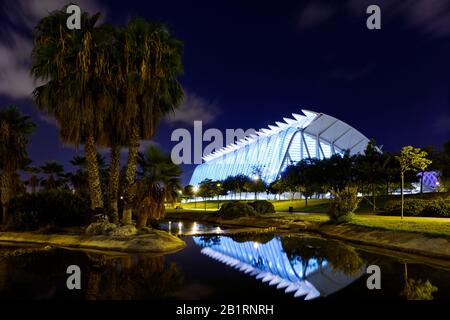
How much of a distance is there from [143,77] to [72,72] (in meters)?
3.68

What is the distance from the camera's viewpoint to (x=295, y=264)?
42.9 feet

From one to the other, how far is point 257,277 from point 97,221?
11702mm

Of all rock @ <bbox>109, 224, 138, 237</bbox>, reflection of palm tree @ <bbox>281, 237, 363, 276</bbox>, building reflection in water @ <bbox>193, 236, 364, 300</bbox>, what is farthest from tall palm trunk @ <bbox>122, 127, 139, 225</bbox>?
reflection of palm tree @ <bbox>281, 237, 363, 276</bbox>

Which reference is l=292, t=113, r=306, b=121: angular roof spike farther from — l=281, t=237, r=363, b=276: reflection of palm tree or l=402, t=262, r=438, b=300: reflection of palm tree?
l=402, t=262, r=438, b=300: reflection of palm tree

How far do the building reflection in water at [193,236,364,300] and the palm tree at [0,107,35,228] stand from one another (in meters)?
15.0

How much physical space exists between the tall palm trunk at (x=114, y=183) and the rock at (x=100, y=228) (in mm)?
1515

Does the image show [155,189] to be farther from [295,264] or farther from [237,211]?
[237,211]

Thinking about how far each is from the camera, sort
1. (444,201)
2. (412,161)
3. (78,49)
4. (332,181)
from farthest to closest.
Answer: (332,181), (444,201), (412,161), (78,49)

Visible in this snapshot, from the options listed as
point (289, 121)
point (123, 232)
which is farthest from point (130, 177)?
A: point (289, 121)

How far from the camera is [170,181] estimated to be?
74.4 feet

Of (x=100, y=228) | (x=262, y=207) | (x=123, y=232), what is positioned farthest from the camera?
(x=262, y=207)

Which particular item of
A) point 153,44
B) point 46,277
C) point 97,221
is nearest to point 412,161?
point 153,44

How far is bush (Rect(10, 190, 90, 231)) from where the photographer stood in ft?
70.4
